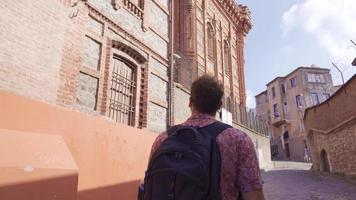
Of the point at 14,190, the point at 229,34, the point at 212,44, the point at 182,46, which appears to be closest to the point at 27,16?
the point at 14,190

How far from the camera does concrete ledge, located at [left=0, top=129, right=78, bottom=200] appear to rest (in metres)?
4.20

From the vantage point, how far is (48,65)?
613 cm

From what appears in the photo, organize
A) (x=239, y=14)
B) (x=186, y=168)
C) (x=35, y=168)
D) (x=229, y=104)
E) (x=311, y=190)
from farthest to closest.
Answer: (x=239, y=14)
(x=229, y=104)
(x=311, y=190)
(x=35, y=168)
(x=186, y=168)

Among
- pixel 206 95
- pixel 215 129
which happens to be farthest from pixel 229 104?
pixel 215 129

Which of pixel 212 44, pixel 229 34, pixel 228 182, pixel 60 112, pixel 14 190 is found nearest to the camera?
pixel 228 182

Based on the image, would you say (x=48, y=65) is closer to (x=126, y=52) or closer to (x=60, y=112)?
(x=60, y=112)

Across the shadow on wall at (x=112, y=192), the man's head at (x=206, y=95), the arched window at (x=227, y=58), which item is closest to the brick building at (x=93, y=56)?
the shadow on wall at (x=112, y=192)

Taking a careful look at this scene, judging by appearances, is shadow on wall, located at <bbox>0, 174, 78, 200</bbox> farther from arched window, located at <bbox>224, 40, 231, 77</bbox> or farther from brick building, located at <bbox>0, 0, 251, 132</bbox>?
arched window, located at <bbox>224, 40, 231, 77</bbox>

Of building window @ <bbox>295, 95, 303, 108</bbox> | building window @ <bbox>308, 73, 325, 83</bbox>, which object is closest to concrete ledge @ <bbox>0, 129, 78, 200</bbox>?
building window @ <bbox>295, 95, 303, 108</bbox>

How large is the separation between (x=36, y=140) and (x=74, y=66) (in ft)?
7.64

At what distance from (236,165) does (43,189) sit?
365 centimetres

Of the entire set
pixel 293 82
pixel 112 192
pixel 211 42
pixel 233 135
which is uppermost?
pixel 293 82

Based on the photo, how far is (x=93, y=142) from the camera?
21.0ft

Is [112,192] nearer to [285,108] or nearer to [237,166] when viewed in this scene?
[237,166]
